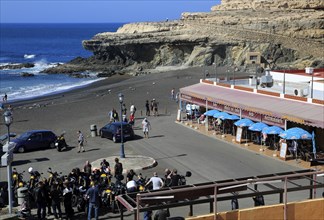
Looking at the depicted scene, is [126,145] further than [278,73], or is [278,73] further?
[278,73]

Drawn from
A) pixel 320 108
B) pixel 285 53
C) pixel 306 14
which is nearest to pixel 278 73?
pixel 320 108

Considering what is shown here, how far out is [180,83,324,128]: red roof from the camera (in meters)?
24.2

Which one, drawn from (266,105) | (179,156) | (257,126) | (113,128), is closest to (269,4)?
(266,105)

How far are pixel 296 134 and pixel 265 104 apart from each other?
4.21m

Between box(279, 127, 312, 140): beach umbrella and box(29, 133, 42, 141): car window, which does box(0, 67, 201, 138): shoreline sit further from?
box(279, 127, 312, 140): beach umbrella

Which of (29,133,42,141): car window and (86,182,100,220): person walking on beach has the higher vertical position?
(86,182,100,220): person walking on beach

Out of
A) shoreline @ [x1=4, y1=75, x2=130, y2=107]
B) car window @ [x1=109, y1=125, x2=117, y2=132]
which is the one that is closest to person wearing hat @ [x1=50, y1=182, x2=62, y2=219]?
car window @ [x1=109, y1=125, x2=117, y2=132]

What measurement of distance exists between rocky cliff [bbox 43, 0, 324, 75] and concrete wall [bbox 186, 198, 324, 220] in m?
62.6

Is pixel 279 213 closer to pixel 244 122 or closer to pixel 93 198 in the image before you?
pixel 93 198

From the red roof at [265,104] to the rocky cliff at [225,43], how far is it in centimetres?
4060

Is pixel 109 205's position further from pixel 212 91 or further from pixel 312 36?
pixel 312 36

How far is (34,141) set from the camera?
2847 centimetres

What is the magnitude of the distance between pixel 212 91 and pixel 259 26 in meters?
54.5

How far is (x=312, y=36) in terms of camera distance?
8206cm
